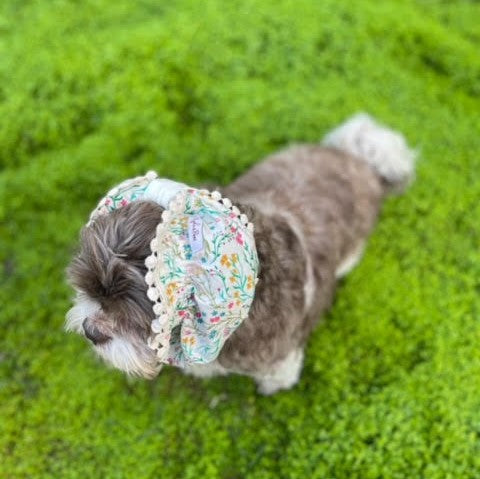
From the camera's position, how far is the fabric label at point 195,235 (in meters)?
2.24

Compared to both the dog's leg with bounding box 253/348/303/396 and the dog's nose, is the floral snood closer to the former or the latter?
the dog's nose

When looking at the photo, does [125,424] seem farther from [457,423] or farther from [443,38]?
[443,38]

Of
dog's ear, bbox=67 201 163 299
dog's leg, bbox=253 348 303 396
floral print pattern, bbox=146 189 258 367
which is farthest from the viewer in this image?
dog's leg, bbox=253 348 303 396

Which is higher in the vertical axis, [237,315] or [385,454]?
[237,315]

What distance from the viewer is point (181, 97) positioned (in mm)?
5113

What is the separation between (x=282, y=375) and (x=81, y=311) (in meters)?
1.49

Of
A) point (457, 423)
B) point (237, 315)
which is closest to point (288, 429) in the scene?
point (457, 423)

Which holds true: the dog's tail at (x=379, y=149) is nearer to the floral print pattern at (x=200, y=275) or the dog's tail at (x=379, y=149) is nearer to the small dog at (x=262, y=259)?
the small dog at (x=262, y=259)

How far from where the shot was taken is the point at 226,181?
4.71 metres

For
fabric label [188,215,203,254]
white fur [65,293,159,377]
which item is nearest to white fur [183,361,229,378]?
white fur [65,293,159,377]

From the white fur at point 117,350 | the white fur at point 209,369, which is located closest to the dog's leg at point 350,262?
the white fur at point 209,369

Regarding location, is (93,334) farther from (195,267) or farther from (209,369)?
(209,369)

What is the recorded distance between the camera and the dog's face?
2.32 metres

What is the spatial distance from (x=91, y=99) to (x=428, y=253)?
321 centimetres
